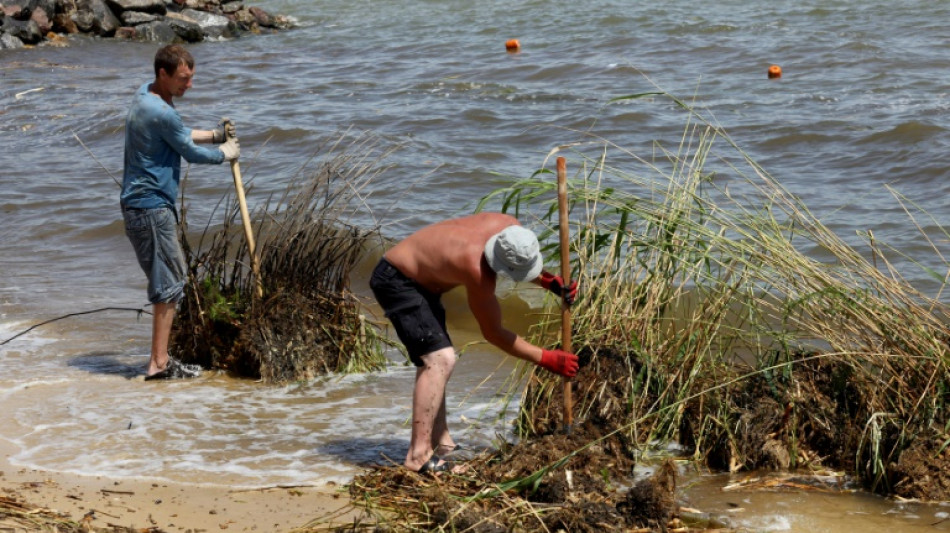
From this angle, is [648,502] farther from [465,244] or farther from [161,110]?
[161,110]

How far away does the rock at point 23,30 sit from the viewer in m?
21.5

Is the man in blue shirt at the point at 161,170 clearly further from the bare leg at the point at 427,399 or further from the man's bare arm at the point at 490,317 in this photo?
the man's bare arm at the point at 490,317

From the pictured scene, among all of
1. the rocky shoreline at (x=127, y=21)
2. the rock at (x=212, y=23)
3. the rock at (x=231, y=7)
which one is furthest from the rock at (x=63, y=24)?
the rock at (x=231, y=7)

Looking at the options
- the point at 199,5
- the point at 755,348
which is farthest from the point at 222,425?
the point at 199,5

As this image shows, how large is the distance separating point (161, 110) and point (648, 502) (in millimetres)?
3298

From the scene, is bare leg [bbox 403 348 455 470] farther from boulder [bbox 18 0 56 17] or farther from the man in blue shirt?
boulder [bbox 18 0 56 17]

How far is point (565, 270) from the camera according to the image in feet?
15.9

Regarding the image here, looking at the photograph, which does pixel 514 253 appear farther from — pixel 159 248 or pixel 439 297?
pixel 159 248

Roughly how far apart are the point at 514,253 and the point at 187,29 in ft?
67.2

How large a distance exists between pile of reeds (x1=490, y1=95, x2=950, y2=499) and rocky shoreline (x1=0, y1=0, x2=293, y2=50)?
60.9 ft

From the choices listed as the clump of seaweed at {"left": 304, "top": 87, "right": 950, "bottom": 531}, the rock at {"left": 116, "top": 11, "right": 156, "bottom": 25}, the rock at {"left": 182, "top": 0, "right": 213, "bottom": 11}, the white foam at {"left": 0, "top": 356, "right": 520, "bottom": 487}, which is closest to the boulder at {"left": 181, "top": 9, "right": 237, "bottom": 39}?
the rock at {"left": 182, "top": 0, "right": 213, "bottom": 11}

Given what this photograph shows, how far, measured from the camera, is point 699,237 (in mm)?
5750

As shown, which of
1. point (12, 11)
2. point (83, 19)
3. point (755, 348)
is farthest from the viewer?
point (83, 19)

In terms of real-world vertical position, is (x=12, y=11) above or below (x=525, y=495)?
above
